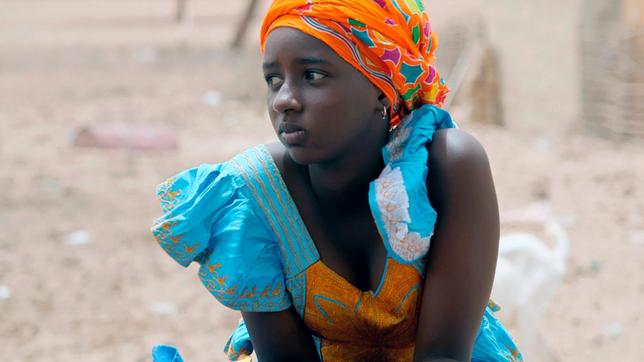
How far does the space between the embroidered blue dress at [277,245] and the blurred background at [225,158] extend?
1646mm

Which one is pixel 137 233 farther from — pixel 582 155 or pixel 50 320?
pixel 582 155

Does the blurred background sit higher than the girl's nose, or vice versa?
the girl's nose

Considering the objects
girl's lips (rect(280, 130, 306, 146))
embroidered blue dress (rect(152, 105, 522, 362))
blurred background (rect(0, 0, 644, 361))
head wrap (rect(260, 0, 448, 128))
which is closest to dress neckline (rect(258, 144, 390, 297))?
embroidered blue dress (rect(152, 105, 522, 362))

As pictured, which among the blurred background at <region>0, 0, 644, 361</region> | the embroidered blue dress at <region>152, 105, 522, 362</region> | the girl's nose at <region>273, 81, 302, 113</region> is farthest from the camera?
the blurred background at <region>0, 0, 644, 361</region>

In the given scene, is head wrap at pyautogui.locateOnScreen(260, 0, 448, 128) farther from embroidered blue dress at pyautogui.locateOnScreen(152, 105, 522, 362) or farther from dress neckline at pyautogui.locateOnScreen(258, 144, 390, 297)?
dress neckline at pyautogui.locateOnScreen(258, 144, 390, 297)

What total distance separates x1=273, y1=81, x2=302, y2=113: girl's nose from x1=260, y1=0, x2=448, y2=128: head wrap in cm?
13

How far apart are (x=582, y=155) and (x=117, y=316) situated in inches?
149

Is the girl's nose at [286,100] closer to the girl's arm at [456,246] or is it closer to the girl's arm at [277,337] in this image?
the girl's arm at [456,246]

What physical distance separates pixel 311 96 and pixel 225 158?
481cm

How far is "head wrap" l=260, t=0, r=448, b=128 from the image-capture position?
2035mm

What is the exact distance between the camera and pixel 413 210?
2064 mm

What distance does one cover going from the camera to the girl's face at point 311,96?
2.04m

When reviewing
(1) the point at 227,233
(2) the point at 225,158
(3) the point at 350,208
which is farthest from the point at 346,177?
(2) the point at 225,158

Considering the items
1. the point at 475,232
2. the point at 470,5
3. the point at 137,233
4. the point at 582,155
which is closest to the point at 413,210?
the point at 475,232
